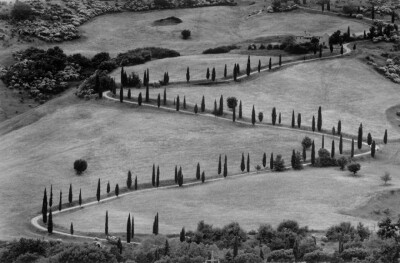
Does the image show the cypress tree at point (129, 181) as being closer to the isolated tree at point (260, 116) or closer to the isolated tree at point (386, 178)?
the isolated tree at point (386, 178)

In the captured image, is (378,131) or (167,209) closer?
(167,209)

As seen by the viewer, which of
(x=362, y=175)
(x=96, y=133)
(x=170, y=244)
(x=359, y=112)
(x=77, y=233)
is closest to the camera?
(x=170, y=244)

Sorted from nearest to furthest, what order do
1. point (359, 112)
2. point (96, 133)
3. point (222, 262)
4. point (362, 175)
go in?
1. point (222, 262)
2. point (362, 175)
3. point (96, 133)
4. point (359, 112)

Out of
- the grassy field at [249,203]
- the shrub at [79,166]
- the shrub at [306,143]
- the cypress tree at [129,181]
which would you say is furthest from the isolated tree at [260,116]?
the cypress tree at [129,181]

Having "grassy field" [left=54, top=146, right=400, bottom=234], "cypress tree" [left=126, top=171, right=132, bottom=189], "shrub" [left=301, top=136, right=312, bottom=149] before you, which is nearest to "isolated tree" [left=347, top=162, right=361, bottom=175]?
"grassy field" [left=54, top=146, right=400, bottom=234]

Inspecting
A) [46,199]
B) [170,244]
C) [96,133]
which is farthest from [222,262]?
[96,133]

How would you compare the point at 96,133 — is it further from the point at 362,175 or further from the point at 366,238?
the point at 366,238

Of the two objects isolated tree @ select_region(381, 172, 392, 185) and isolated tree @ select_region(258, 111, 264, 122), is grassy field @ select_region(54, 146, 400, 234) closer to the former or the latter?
isolated tree @ select_region(381, 172, 392, 185)
